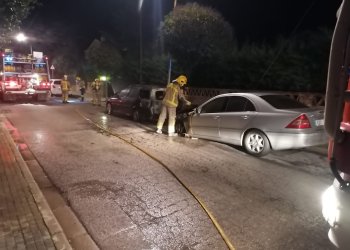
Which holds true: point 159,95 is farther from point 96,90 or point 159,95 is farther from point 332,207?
point 332,207

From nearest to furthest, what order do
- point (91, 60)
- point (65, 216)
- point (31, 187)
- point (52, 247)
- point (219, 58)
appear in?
point (52, 247)
point (65, 216)
point (31, 187)
point (219, 58)
point (91, 60)

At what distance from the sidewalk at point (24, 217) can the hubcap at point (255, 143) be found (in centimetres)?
483

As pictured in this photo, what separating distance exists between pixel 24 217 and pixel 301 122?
558 centimetres

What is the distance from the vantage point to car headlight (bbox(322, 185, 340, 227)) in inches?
103

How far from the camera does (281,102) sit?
27.3 ft

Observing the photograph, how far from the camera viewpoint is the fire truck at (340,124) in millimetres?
2387

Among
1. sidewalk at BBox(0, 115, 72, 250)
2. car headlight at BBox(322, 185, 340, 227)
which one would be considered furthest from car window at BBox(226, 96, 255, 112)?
car headlight at BBox(322, 185, 340, 227)

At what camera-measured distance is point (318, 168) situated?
718cm

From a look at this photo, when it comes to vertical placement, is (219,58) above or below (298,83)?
above

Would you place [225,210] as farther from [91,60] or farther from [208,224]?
[91,60]

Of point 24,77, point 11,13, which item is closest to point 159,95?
point 11,13

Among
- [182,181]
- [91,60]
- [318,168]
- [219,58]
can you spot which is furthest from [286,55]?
[91,60]

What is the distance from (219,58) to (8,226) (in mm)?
16679

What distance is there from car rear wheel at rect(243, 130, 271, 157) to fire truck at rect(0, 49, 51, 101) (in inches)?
682
